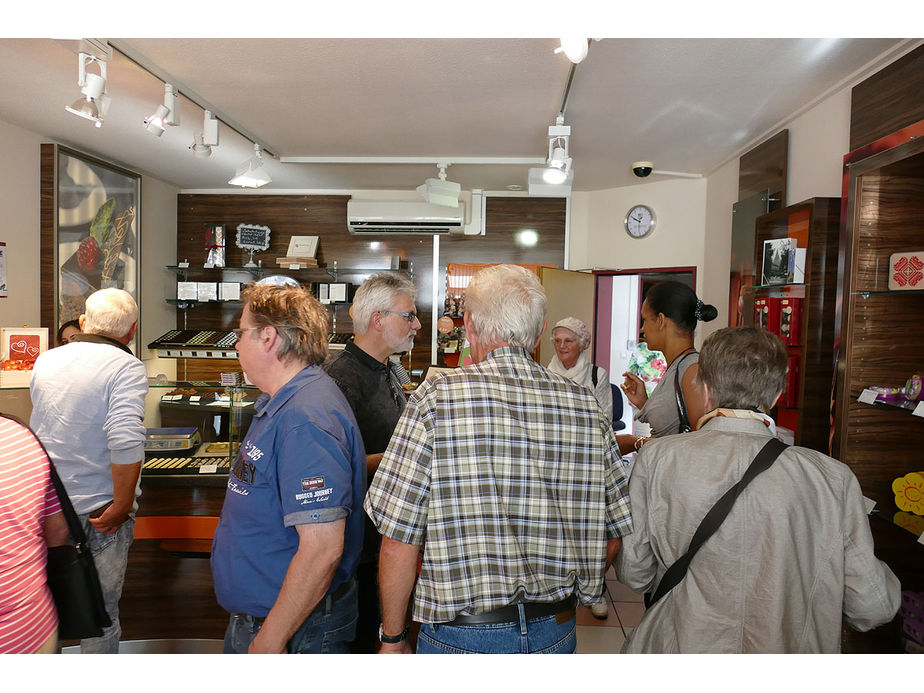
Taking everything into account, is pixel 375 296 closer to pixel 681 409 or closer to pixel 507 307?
pixel 507 307

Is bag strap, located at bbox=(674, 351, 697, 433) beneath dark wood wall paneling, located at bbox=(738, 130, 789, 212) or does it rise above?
beneath

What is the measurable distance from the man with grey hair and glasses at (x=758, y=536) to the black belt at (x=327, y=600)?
2.62 ft

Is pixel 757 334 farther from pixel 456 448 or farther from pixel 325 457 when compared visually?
pixel 325 457

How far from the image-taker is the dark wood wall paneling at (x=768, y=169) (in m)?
4.11

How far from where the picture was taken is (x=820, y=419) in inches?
130

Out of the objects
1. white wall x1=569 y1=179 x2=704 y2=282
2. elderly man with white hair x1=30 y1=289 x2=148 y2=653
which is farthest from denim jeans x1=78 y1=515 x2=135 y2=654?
white wall x1=569 y1=179 x2=704 y2=282

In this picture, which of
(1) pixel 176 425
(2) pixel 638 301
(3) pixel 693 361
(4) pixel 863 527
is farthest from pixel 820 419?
(2) pixel 638 301

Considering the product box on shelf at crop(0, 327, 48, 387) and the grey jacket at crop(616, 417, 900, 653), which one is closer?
the grey jacket at crop(616, 417, 900, 653)

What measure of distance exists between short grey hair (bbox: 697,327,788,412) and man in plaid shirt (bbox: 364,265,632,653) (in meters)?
0.30

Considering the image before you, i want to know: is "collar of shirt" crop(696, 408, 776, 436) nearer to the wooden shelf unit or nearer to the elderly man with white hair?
the elderly man with white hair

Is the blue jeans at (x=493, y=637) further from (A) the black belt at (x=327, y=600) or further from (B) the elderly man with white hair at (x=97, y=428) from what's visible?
(B) the elderly man with white hair at (x=97, y=428)

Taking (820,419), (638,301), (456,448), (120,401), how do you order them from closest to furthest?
(456,448) → (120,401) → (820,419) → (638,301)

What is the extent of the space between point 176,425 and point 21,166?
304 cm

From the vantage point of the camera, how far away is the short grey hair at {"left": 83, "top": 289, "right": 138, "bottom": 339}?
88.3 inches
